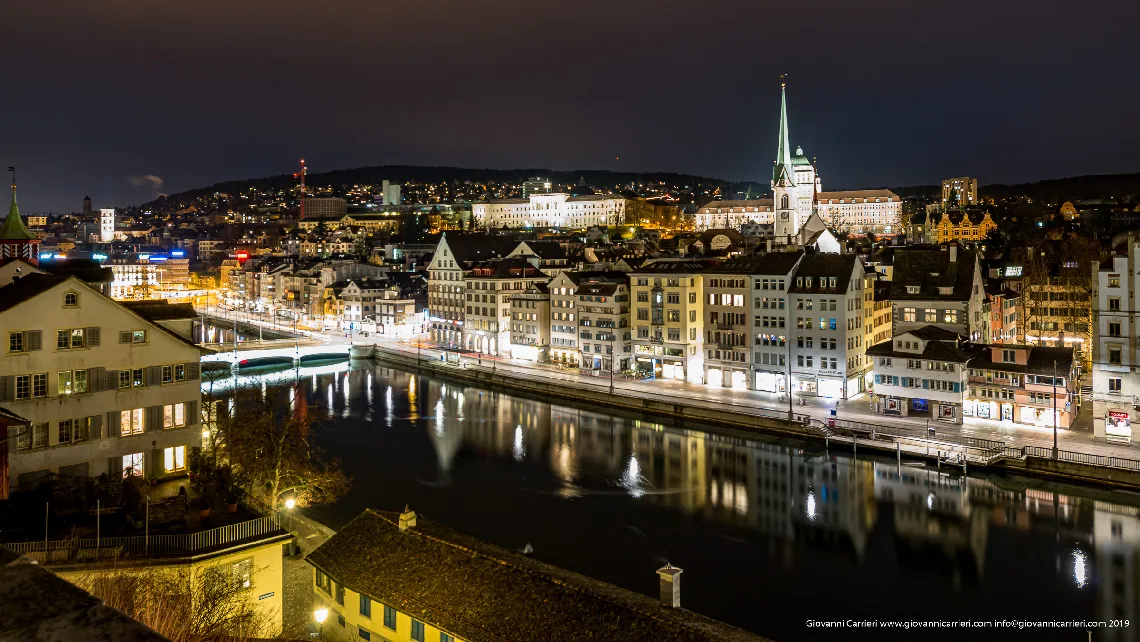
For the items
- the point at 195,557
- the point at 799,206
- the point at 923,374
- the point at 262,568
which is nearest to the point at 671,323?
the point at 923,374

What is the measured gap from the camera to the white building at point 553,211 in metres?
143

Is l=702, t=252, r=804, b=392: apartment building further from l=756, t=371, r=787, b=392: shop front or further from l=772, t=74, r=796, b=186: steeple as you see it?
l=772, t=74, r=796, b=186: steeple

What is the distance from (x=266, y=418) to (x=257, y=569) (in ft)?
27.7

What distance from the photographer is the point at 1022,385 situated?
33.2 meters

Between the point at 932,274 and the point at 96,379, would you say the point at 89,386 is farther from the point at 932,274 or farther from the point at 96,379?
the point at 932,274

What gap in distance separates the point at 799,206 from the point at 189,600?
120010 mm

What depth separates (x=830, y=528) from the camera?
81.6ft

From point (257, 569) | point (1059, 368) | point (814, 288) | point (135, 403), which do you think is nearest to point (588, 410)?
point (814, 288)

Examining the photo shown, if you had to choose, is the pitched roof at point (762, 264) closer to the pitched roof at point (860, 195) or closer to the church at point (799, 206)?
the church at point (799, 206)

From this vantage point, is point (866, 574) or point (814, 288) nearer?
point (866, 574)

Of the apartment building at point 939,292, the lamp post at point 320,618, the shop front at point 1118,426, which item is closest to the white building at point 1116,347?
the shop front at point 1118,426

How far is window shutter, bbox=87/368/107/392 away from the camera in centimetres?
1811

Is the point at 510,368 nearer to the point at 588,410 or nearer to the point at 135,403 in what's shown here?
the point at 588,410

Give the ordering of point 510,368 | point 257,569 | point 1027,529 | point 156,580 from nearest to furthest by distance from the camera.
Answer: point 156,580 → point 257,569 → point 1027,529 → point 510,368
